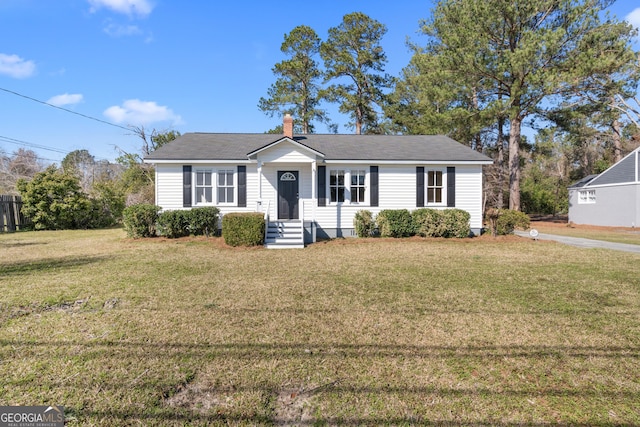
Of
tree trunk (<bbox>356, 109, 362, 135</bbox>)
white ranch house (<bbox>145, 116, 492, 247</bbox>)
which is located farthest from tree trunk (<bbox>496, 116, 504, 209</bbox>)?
white ranch house (<bbox>145, 116, 492, 247</bbox>)

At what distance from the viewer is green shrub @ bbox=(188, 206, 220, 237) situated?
12.4m

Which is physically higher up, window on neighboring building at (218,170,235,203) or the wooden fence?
window on neighboring building at (218,170,235,203)

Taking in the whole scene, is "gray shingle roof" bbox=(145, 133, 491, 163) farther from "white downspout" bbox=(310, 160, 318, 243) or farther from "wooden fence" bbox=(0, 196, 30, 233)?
"wooden fence" bbox=(0, 196, 30, 233)

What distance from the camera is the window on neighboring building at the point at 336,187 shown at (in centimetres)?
1356

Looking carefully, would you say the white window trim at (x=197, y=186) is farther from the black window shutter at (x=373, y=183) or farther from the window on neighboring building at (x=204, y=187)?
the black window shutter at (x=373, y=183)

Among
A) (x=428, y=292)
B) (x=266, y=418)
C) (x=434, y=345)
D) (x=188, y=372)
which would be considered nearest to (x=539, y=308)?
(x=428, y=292)

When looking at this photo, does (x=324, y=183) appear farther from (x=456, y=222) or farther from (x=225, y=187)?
(x=456, y=222)

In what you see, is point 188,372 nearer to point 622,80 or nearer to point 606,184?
point 622,80

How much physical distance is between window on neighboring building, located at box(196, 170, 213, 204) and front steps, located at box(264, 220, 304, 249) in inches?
115

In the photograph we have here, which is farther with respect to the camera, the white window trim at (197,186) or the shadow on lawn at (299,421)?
the white window trim at (197,186)

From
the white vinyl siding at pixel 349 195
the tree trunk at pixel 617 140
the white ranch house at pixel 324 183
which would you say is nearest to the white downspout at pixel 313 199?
the white ranch house at pixel 324 183

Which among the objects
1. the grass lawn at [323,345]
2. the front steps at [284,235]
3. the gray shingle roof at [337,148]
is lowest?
the grass lawn at [323,345]

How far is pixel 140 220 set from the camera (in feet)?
41.0

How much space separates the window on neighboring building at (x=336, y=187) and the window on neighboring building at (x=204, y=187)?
194 inches
